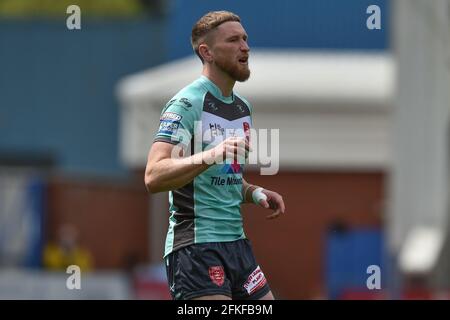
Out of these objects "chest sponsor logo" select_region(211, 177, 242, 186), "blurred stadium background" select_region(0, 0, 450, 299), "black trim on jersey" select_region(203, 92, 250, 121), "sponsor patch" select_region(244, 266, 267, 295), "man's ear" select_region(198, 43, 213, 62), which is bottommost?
"sponsor patch" select_region(244, 266, 267, 295)

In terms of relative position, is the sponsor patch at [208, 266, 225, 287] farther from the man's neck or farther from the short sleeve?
the man's neck

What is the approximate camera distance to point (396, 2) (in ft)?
96.6

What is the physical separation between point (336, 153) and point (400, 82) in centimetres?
613

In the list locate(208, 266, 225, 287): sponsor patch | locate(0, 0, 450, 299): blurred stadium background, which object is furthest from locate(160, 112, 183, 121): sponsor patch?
locate(0, 0, 450, 299): blurred stadium background

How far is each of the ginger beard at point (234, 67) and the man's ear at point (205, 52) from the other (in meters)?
0.04

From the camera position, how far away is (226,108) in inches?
299

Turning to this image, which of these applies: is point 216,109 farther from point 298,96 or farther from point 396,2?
point 298,96

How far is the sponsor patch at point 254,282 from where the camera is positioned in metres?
7.70

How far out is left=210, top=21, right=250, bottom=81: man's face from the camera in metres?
7.45

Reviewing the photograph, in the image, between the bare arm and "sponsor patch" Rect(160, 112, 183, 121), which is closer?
the bare arm

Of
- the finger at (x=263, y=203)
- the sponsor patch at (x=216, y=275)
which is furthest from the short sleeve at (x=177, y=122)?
the sponsor patch at (x=216, y=275)

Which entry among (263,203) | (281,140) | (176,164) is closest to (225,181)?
(263,203)

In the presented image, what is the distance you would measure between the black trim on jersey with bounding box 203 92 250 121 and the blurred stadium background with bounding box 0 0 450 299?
16.0 metres

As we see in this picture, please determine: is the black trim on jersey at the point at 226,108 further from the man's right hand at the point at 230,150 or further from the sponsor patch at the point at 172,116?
the man's right hand at the point at 230,150
